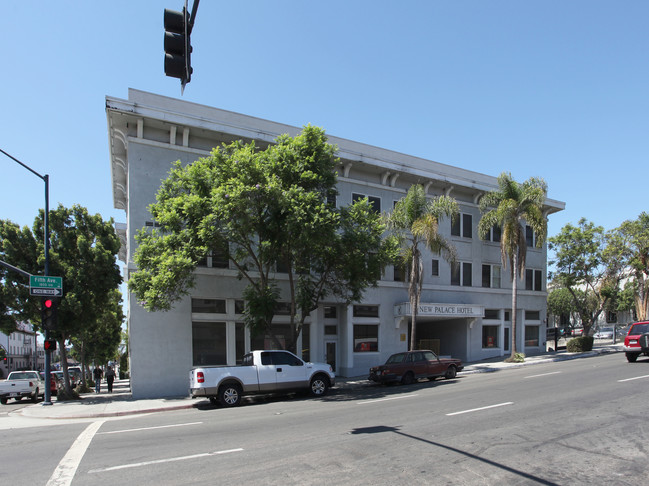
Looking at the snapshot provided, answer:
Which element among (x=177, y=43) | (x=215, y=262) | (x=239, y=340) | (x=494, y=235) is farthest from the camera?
(x=494, y=235)

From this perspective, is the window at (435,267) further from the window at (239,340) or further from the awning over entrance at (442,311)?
the window at (239,340)

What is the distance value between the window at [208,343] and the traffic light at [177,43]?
664 inches

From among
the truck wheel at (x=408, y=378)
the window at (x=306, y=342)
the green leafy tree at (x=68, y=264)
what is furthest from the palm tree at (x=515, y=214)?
the green leafy tree at (x=68, y=264)

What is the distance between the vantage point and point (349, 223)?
19.5m

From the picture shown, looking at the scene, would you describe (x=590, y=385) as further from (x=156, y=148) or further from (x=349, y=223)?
(x=156, y=148)

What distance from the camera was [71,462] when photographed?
25.9 ft

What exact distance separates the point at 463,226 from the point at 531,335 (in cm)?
966

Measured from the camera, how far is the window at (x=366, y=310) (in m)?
26.3

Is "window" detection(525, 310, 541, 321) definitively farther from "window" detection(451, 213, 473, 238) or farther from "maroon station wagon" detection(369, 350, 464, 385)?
"maroon station wagon" detection(369, 350, 464, 385)

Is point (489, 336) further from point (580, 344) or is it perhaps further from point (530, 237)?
point (530, 237)

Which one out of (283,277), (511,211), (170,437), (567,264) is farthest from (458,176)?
(170,437)

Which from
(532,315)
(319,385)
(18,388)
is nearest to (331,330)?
(319,385)

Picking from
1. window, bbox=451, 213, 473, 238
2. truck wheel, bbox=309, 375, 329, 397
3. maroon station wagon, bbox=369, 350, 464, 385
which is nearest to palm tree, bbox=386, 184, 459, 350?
maroon station wagon, bbox=369, 350, 464, 385

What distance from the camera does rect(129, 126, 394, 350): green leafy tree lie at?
56.9 ft
